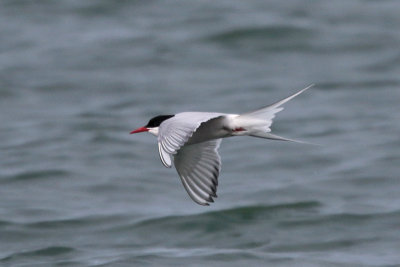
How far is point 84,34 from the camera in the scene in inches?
603

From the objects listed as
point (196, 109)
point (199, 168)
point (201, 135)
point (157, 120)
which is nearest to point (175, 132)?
point (157, 120)

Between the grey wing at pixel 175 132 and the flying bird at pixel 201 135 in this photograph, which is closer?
the grey wing at pixel 175 132

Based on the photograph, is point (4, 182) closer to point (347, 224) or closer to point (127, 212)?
point (127, 212)

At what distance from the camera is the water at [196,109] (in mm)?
8703

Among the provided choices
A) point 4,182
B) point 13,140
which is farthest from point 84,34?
point 4,182

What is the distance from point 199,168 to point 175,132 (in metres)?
1.25

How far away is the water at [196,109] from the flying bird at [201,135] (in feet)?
4.32

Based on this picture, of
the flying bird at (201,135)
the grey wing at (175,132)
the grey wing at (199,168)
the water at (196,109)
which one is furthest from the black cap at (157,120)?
the water at (196,109)

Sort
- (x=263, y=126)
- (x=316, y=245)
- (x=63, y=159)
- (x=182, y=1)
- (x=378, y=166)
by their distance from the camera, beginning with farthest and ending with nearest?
(x=182, y=1) → (x=63, y=159) → (x=378, y=166) → (x=316, y=245) → (x=263, y=126)

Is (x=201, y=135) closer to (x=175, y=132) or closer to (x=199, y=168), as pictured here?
(x=199, y=168)

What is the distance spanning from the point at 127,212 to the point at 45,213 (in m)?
0.83

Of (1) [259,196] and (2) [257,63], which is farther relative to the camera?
(2) [257,63]

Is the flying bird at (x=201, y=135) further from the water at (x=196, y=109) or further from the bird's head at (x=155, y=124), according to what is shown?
the water at (x=196, y=109)

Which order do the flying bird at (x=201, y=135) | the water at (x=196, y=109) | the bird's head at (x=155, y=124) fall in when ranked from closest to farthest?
the flying bird at (x=201, y=135)
the bird's head at (x=155, y=124)
the water at (x=196, y=109)
